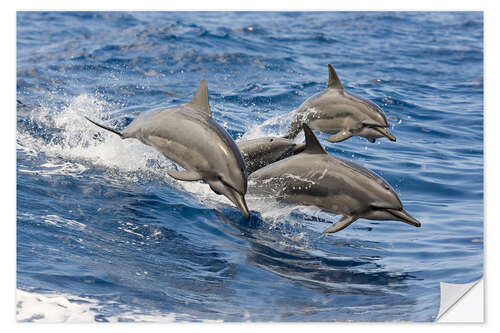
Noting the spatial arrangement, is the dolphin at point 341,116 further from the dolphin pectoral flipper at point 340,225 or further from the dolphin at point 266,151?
the dolphin pectoral flipper at point 340,225

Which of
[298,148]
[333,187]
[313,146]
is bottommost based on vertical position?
[333,187]

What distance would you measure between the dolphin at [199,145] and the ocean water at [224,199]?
950mm

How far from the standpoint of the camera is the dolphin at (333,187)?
17.7 feet

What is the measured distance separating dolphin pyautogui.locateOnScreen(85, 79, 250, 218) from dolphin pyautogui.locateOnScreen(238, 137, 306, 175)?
1.07 m

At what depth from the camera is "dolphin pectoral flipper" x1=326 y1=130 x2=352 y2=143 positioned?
21.7 ft

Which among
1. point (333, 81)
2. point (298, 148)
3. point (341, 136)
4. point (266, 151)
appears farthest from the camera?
point (333, 81)

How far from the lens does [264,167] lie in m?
6.05

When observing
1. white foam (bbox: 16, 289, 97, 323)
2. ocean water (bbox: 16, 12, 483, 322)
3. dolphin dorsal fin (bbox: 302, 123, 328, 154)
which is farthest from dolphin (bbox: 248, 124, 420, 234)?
white foam (bbox: 16, 289, 97, 323)

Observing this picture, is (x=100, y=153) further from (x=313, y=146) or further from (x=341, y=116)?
(x=313, y=146)

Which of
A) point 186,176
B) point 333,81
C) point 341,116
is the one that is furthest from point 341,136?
point 186,176

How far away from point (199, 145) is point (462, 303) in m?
2.66

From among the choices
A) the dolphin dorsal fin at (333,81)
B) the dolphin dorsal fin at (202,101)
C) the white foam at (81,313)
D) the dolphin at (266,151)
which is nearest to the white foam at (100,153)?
the dolphin at (266,151)

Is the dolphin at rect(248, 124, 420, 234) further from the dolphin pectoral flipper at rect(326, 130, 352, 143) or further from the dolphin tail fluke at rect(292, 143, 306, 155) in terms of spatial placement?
the dolphin pectoral flipper at rect(326, 130, 352, 143)

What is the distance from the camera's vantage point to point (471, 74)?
11.5m
